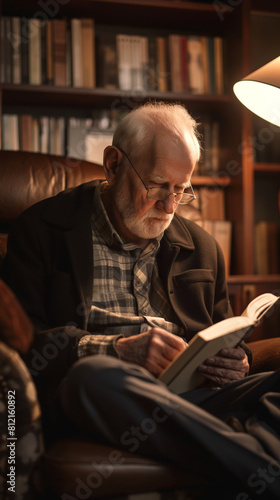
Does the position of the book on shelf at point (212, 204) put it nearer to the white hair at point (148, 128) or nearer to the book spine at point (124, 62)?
the book spine at point (124, 62)

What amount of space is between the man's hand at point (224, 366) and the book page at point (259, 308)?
10 cm

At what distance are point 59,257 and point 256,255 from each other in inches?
53.0

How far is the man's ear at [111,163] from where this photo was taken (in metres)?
1.54

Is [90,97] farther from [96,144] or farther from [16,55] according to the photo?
[16,55]

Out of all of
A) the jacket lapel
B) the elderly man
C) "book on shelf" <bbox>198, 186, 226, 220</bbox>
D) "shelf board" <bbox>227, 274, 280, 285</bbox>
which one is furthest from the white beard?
"book on shelf" <bbox>198, 186, 226, 220</bbox>

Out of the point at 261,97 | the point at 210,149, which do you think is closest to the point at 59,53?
the point at 210,149

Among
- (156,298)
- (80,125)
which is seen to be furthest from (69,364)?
(80,125)

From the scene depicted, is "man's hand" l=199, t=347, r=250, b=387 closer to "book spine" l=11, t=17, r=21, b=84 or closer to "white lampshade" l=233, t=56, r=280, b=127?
"white lampshade" l=233, t=56, r=280, b=127

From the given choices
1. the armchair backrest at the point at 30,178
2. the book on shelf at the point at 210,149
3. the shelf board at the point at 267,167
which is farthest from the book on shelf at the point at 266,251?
the armchair backrest at the point at 30,178

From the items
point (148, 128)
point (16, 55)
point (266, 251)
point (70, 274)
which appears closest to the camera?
point (70, 274)

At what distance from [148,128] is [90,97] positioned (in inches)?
38.7

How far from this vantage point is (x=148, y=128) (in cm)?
148

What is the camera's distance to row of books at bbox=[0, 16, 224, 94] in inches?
90.2

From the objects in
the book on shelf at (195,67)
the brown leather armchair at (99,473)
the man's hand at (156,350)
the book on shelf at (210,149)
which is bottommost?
the brown leather armchair at (99,473)
